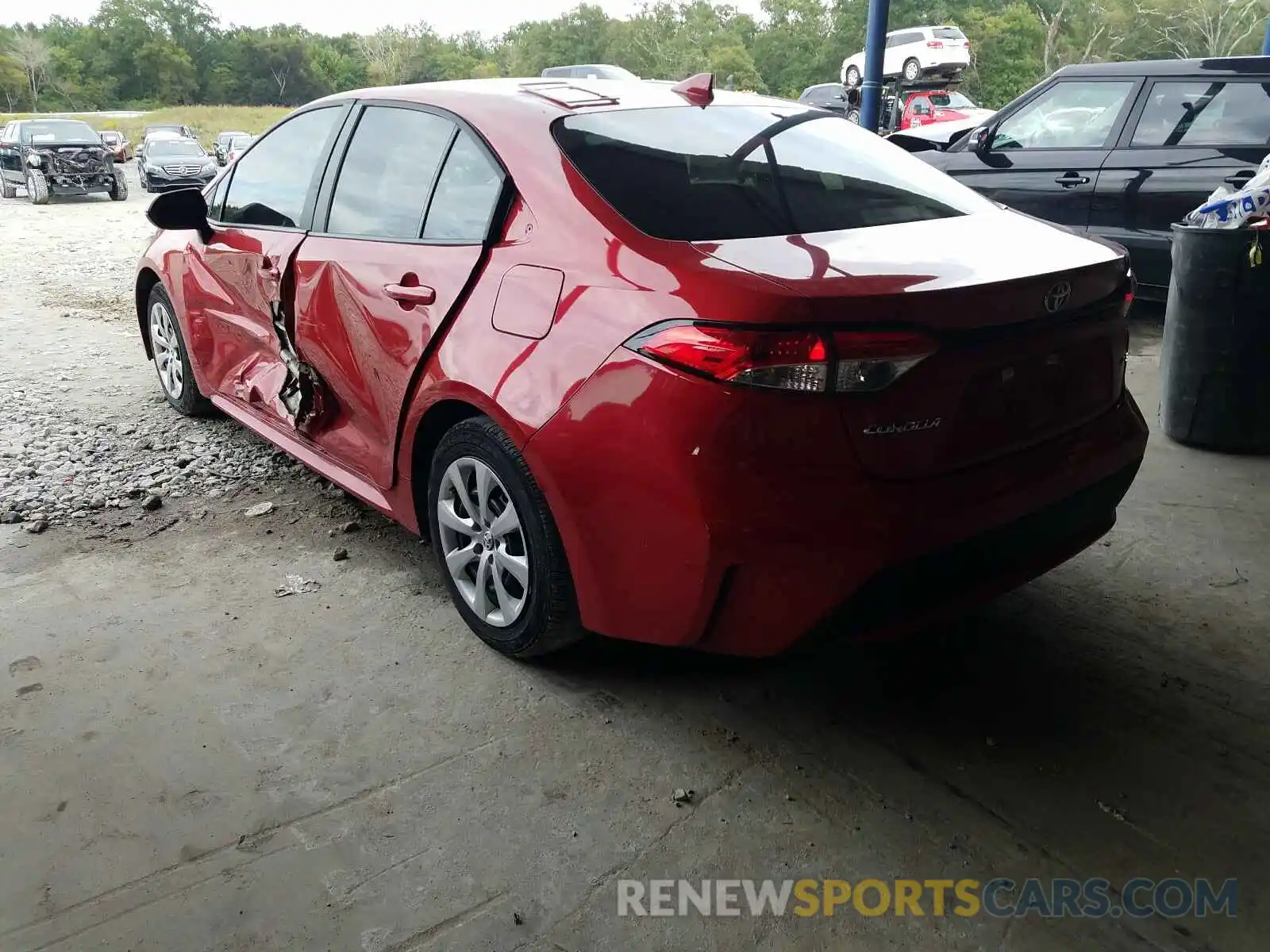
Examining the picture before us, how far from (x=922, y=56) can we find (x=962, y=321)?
2428 cm

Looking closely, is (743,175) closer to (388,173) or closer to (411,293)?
(411,293)

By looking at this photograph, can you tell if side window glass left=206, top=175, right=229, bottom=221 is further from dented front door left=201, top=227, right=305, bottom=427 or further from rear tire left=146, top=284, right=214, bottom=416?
rear tire left=146, top=284, right=214, bottom=416

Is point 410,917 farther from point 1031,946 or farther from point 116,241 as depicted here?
point 116,241

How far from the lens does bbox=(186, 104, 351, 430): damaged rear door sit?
11.2 ft

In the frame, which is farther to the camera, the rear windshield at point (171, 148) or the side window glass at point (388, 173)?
the rear windshield at point (171, 148)

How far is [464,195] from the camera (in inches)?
107

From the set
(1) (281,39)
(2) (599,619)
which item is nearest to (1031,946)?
(2) (599,619)

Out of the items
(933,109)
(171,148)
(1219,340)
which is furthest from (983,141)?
(171,148)

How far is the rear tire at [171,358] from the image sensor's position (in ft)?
15.4

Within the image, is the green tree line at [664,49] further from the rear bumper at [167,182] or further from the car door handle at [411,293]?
the car door handle at [411,293]

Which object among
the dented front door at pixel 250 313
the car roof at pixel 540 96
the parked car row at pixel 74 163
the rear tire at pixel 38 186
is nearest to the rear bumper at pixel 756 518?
the car roof at pixel 540 96

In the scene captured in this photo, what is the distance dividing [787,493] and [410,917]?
1129 millimetres

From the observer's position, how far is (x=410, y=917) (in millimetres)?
1893

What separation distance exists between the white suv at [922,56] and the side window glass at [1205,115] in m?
17.6
